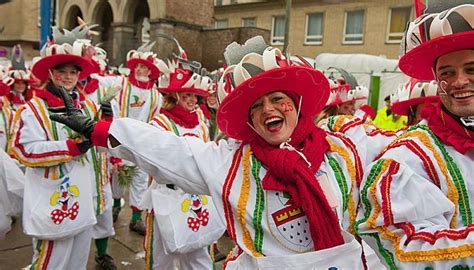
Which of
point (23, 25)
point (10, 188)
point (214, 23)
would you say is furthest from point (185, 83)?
point (23, 25)

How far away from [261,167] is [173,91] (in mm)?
2245

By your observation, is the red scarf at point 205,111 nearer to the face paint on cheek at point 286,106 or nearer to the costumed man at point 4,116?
the costumed man at point 4,116

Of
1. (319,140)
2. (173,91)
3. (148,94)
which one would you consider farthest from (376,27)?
(319,140)

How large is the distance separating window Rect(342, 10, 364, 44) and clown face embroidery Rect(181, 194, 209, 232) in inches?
880

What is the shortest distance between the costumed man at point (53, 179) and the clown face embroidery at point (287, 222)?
185 centimetres

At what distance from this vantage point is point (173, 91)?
411 centimetres

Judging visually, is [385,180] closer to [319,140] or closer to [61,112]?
[319,140]

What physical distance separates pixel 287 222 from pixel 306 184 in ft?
0.67

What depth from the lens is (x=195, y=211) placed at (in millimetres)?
3537

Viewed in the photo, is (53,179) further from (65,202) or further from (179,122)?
(179,122)

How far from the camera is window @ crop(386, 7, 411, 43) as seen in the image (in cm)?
2234

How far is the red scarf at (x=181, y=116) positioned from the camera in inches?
152

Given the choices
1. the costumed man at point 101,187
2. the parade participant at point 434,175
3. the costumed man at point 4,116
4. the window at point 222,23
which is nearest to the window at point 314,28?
the window at point 222,23

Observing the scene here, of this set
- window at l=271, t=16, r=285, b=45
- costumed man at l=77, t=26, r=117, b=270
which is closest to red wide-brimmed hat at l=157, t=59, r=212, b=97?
costumed man at l=77, t=26, r=117, b=270
